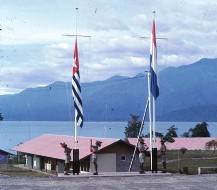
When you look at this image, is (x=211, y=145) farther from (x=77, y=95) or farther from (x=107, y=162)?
(x=77, y=95)

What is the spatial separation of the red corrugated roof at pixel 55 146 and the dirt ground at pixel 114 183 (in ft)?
58.4

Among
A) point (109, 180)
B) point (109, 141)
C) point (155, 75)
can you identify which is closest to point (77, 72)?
point (155, 75)

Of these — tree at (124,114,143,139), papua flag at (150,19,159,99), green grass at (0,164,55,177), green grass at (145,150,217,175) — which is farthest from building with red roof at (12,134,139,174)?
tree at (124,114,143,139)

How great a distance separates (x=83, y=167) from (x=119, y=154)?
2.98 m

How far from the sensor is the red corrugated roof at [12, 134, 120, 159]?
43.1 metres

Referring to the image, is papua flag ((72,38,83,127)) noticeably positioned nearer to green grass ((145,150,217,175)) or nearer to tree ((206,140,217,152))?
green grass ((145,150,217,175))

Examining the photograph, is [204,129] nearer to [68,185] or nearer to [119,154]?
[119,154]

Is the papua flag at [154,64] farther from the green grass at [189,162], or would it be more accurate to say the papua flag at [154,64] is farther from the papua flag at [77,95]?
the green grass at [189,162]

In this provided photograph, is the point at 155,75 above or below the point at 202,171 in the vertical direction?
above

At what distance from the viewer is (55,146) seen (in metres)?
51.6

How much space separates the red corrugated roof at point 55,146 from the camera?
43.1m

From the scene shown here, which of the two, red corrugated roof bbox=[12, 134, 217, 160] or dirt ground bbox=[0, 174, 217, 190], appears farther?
red corrugated roof bbox=[12, 134, 217, 160]

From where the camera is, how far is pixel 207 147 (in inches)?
3637

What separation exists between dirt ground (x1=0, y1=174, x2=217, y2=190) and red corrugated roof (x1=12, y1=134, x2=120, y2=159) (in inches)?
701
